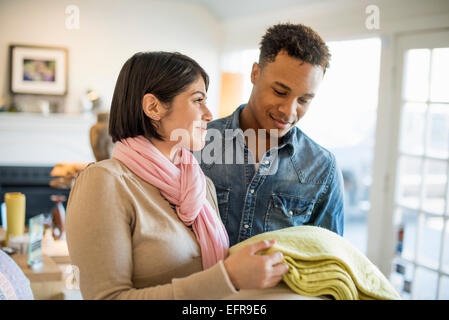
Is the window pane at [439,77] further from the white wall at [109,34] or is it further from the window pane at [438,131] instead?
the white wall at [109,34]

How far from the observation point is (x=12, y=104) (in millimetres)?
3941

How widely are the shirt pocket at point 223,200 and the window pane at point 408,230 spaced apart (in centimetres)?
166

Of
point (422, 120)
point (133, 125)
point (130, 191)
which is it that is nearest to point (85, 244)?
point (130, 191)

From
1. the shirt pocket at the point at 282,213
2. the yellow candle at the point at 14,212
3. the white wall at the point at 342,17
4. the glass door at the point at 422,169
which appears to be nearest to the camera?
the shirt pocket at the point at 282,213

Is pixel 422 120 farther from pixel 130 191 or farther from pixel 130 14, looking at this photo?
pixel 130 14

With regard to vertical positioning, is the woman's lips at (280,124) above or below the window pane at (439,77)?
below

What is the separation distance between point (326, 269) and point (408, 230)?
1910mm

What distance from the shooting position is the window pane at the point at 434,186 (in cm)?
207

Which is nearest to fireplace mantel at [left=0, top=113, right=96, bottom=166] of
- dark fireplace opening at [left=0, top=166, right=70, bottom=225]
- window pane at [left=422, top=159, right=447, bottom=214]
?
dark fireplace opening at [left=0, top=166, right=70, bottom=225]

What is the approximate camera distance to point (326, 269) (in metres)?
0.60

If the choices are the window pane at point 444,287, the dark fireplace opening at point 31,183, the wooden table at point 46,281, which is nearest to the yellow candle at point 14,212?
the wooden table at point 46,281

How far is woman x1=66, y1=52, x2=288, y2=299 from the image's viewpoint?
23.9 inches

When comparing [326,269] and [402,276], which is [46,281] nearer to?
[326,269]
